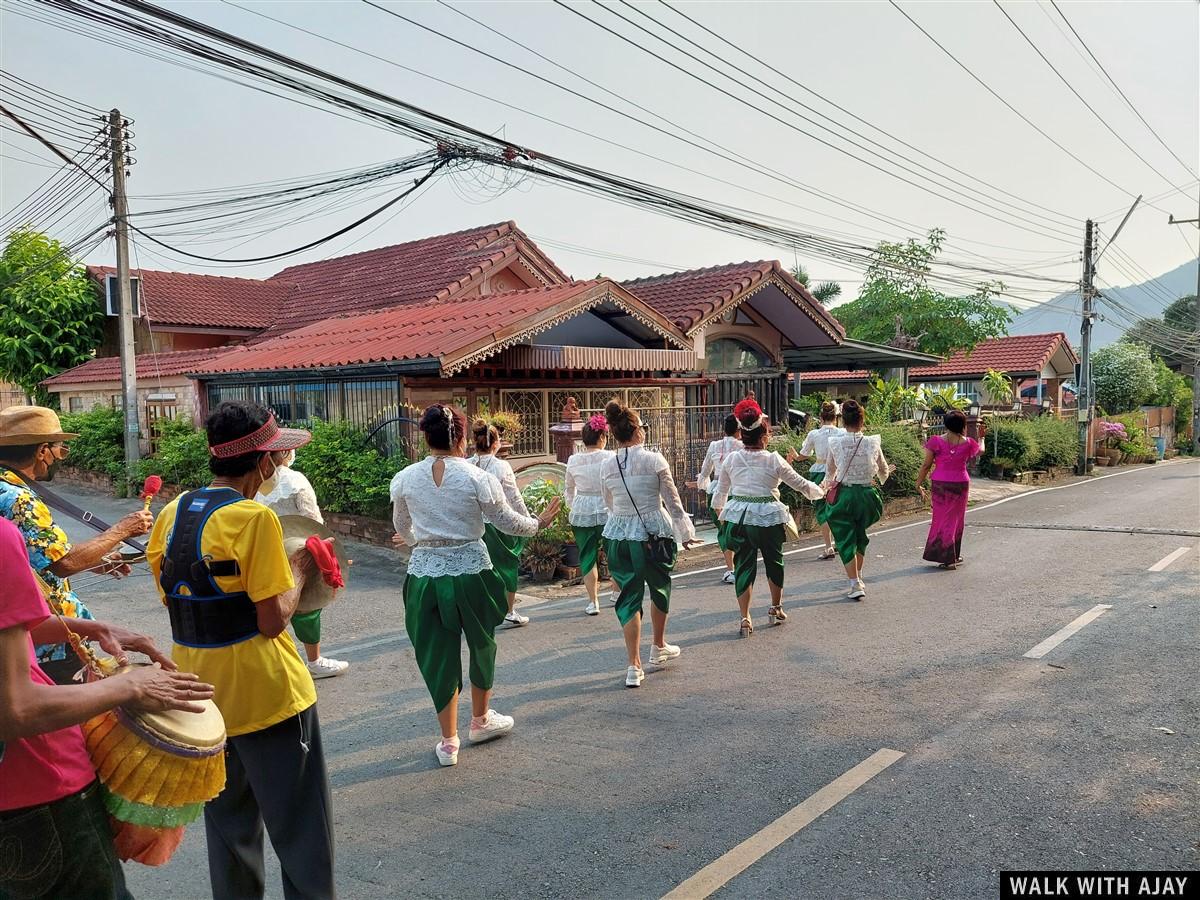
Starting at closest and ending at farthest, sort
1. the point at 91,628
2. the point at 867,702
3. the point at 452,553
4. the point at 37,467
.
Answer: the point at 91,628
the point at 37,467
the point at 452,553
the point at 867,702

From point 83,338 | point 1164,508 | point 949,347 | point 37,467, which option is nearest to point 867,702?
point 37,467

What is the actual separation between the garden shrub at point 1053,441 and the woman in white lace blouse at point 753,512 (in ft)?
52.2

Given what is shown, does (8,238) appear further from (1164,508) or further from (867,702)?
(1164,508)

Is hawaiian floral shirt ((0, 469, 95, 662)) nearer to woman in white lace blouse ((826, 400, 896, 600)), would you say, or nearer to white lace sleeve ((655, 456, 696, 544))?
white lace sleeve ((655, 456, 696, 544))

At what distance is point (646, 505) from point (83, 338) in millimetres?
21845

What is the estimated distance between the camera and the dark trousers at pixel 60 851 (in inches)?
78.4

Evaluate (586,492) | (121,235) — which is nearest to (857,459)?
(586,492)

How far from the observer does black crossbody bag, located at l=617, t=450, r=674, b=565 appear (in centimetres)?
593

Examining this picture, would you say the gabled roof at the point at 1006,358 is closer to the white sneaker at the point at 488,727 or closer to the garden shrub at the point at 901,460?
the garden shrub at the point at 901,460

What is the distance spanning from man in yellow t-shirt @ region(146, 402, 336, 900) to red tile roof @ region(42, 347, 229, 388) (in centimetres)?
1357

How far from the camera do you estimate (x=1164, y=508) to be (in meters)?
14.4

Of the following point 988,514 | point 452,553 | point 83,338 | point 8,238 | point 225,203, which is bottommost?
point 988,514

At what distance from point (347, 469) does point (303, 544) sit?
328 inches

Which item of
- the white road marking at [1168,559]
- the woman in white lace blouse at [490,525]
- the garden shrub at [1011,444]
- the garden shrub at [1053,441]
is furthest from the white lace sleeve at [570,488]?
the garden shrub at [1053,441]
